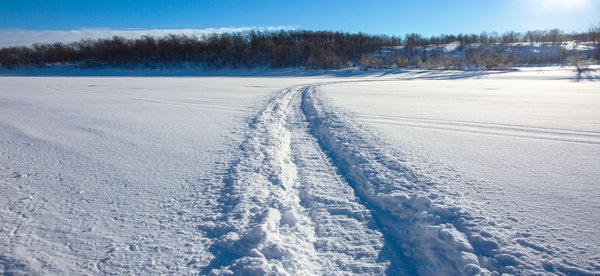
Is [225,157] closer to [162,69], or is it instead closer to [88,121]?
[88,121]

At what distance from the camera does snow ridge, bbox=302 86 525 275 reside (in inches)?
67.9

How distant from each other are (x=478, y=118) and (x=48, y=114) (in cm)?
968

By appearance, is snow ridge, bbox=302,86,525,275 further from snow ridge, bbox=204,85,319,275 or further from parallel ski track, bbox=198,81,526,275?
snow ridge, bbox=204,85,319,275

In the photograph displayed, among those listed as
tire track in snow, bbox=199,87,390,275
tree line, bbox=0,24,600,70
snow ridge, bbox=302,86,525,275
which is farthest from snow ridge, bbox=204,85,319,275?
tree line, bbox=0,24,600,70

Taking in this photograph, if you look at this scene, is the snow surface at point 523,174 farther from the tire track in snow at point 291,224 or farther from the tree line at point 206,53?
the tree line at point 206,53

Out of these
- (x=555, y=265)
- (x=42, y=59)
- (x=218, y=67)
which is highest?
(x=42, y=59)

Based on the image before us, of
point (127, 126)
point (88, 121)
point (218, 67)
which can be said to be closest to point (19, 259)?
point (127, 126)

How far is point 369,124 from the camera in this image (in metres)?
5.22

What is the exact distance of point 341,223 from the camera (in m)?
2.18

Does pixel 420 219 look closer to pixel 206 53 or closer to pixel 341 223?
pixel 341 223

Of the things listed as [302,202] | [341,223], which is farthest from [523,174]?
[302,202]

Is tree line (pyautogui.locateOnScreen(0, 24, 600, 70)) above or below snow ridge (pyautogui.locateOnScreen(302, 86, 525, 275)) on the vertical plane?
above

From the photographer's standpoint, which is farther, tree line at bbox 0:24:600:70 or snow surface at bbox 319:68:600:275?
tree line at bbox 0:24:600:70

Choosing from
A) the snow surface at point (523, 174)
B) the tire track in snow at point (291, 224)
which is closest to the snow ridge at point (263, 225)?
the tire track in snow at point (291, 224)
